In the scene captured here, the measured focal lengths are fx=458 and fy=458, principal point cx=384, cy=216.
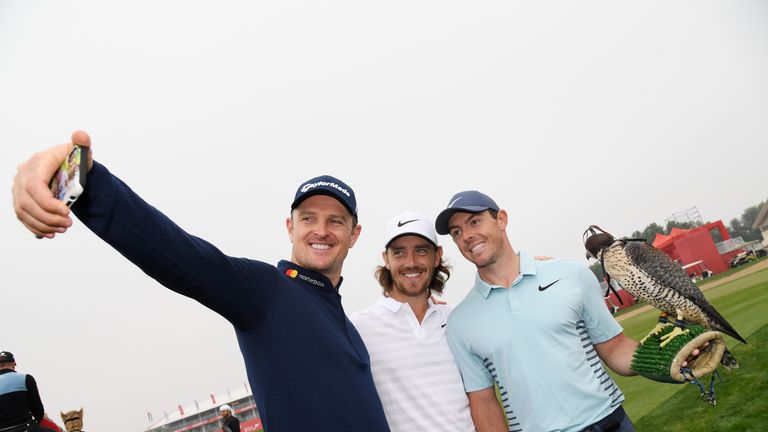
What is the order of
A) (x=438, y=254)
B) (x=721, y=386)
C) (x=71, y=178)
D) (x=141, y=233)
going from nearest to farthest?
(x=71, y=178) < (x=141, y=233) < (x=438, y=254) < (x=721, y=386)

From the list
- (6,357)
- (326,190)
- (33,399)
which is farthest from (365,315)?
(6,357)

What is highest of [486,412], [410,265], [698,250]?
[410,265]

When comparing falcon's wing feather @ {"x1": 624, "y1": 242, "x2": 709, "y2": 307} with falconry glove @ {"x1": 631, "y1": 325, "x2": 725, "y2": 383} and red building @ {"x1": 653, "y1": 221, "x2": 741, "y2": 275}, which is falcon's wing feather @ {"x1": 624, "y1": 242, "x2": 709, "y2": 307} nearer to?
falconry glove @ {"x1": 631, "y1": 325, "x2": 725, "y2": 383}

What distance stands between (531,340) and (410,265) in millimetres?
999

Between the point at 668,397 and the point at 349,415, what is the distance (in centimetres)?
637

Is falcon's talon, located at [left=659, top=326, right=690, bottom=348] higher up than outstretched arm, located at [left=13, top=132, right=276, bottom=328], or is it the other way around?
outstretched arm, located at [left=13, top=132, right=276, bottom=328]

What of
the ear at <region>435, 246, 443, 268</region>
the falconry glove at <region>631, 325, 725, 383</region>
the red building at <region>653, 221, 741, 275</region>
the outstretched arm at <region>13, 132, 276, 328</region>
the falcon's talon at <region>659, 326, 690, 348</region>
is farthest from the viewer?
the red building at <region>653, 221, 741, 275</region>

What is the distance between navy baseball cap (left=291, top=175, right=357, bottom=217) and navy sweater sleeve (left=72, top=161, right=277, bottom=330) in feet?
2.20

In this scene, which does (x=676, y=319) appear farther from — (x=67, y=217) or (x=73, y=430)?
(x=73, y=430)

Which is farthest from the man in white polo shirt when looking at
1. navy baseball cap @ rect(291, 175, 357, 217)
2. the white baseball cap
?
navy baseball cap @ rect(291, 175, 357, 217)

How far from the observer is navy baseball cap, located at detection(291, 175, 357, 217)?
97.3 inches

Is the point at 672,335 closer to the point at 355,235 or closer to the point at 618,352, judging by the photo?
the point at 618,352

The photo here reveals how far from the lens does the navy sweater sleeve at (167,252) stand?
1.32 metres

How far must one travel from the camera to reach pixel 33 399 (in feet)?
17.2
